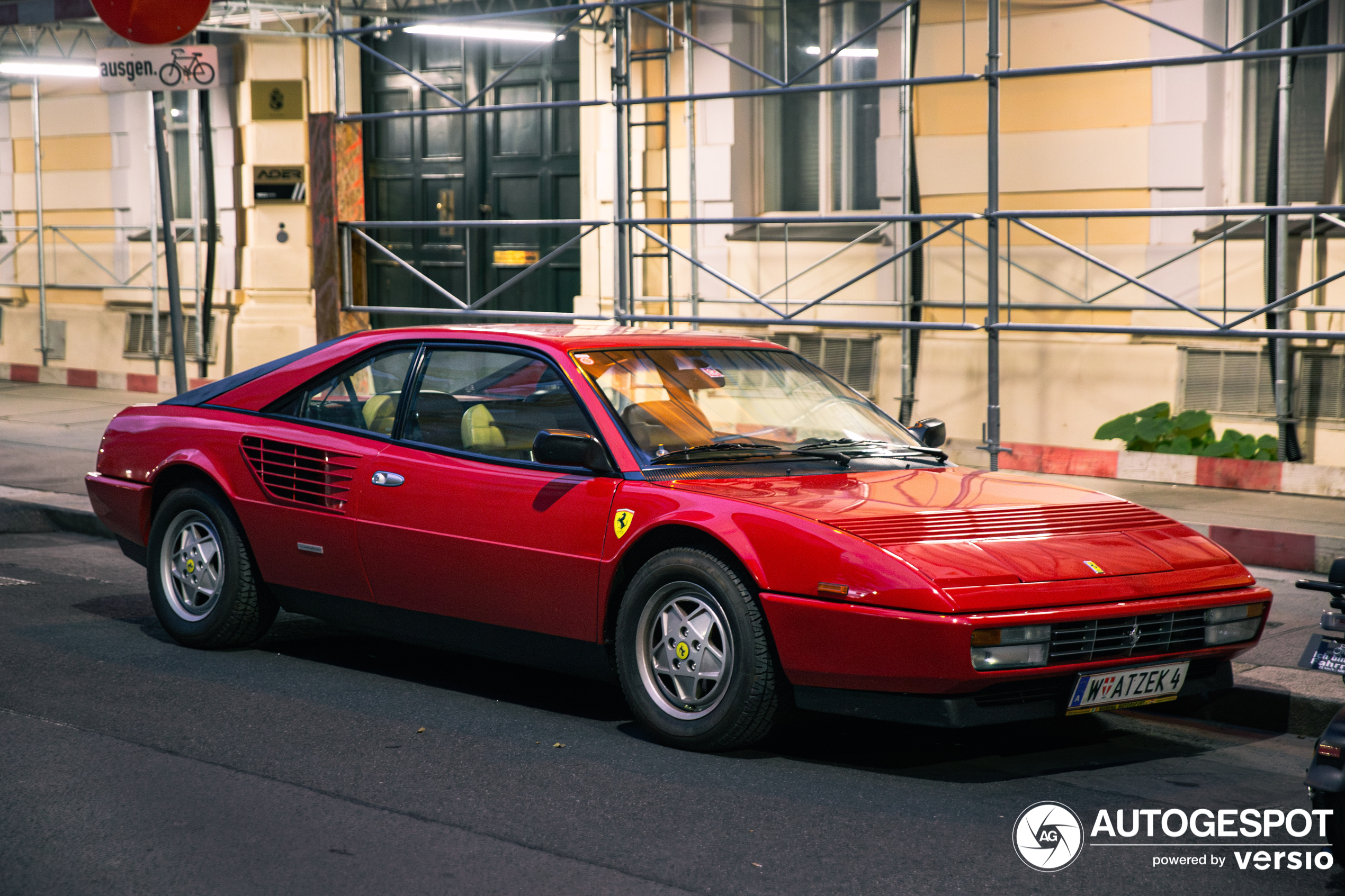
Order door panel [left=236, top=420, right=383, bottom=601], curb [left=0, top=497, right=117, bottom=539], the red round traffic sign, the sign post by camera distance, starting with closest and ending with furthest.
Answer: door panel [left=236, top=420, right=383, bottom=601]
the red round traffic sign
the sign post
curb [left=0, top=497, right=117, bottom=539]

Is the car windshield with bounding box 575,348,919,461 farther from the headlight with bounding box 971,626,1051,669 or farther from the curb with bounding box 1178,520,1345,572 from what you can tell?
the curb with bounding box 1178,520,1345,572

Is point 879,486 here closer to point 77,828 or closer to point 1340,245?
point 77,828

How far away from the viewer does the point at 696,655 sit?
16.4 ft

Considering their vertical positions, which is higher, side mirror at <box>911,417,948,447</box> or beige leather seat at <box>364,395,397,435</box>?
beige leather seat at <box>364,395,397,435</box>

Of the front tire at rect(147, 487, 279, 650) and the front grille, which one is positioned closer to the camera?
the front grille

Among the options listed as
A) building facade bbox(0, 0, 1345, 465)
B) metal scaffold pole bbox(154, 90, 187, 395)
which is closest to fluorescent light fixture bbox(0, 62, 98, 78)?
building facade bbox(0, 0, 1345, 465)

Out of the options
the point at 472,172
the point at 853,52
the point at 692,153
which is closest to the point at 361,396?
the point at 853,52

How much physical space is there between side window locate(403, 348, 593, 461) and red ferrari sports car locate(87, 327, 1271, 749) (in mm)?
10

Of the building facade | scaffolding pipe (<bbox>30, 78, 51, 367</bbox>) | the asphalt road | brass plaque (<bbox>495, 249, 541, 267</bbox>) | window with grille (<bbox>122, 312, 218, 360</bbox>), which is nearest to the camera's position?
the asphalt road

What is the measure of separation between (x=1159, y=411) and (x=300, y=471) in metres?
7.32

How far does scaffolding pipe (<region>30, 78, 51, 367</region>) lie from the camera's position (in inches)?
746

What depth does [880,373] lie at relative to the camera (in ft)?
43.0

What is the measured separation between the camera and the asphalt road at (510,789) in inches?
158

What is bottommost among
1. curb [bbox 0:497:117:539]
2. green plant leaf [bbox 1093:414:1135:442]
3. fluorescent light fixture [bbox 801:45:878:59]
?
curb [bbox 0:497:117:539]
